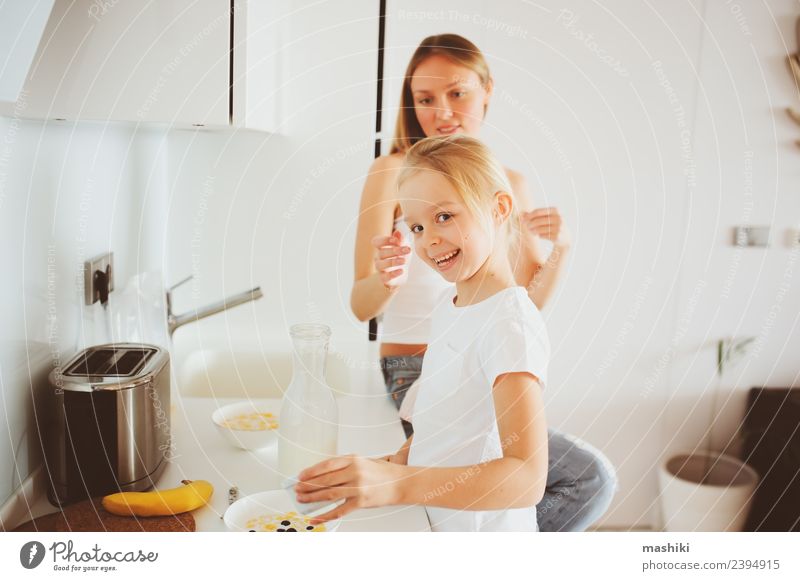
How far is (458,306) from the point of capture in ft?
2.09

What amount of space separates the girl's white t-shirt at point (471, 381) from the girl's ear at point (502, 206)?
7 cm

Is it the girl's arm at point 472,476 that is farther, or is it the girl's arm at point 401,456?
the girl's arm at point 401,456

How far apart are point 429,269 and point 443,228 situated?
5 cm

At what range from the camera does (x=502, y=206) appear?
2.02ft

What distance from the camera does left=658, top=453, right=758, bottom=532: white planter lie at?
2.35 ft

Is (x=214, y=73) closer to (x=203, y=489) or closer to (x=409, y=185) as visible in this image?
(x=409, y=185)

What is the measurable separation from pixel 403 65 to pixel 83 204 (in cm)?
36

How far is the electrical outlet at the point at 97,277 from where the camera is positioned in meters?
0.69
